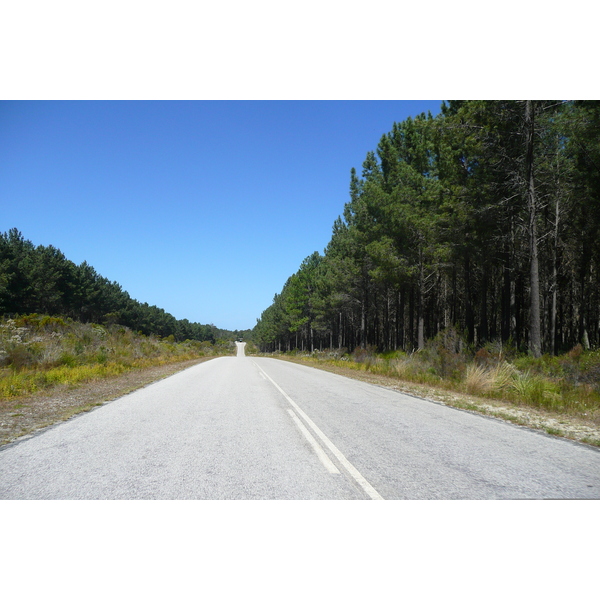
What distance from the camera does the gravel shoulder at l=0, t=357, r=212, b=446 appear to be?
6.47 meters

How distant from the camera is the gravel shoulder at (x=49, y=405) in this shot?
6470 millimetres

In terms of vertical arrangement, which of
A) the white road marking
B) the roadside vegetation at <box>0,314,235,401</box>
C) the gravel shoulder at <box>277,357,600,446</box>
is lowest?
the gravel shoulder at <box>277,357,600,446</box>

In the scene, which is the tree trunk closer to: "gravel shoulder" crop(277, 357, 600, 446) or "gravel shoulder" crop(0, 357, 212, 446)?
"gravel shoulder" crop(277, 357, 600, 446)

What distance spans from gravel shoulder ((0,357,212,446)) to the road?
43 cm

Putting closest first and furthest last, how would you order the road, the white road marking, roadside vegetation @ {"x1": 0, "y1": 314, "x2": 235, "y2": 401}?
the road, the white road marking, roadside vegetation @ {"x1": 0, "y1": 314, "x2": 235, "y2": 401}

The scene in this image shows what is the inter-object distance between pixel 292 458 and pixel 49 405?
6556 mm

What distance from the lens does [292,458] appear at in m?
4.90

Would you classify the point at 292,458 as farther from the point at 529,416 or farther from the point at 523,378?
the point at 523,378

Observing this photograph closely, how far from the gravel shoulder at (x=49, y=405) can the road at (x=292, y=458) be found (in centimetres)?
43

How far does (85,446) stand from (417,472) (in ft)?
14.1

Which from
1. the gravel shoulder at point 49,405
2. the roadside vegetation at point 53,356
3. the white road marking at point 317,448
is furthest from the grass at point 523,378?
the roadside vegetation at point 53,356

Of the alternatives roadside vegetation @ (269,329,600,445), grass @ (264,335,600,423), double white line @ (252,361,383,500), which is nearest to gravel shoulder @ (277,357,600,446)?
roadside vegetation @ (269,329,600,445)

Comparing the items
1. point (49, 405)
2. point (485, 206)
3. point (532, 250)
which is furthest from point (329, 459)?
point (485, 206)
